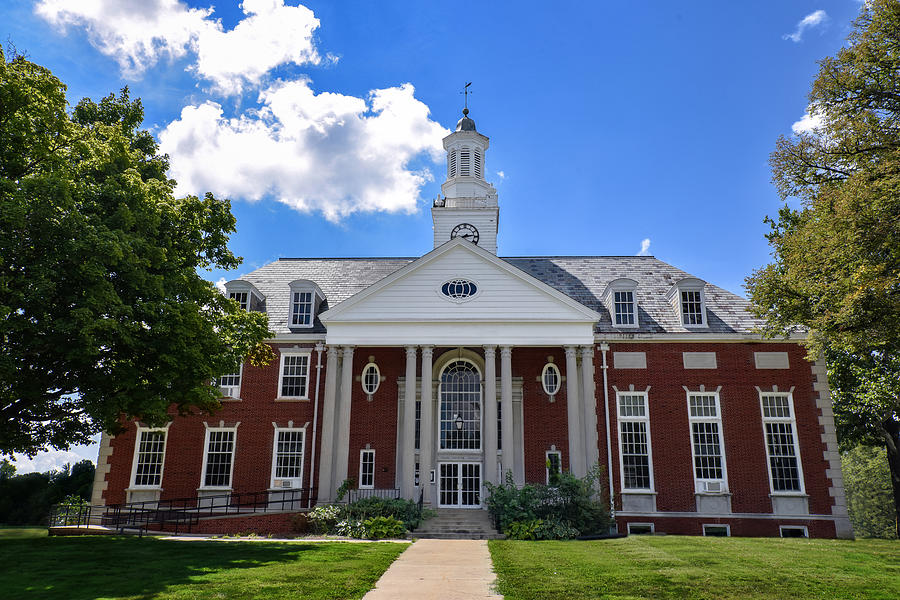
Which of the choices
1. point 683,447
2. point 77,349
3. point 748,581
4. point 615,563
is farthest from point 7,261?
point 683,447

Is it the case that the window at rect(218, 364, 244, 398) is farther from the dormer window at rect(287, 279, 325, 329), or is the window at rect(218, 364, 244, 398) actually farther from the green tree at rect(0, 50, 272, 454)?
the green tree at rect(0, 50, 272, 454)

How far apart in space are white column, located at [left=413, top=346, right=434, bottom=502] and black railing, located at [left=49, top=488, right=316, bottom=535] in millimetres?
4944

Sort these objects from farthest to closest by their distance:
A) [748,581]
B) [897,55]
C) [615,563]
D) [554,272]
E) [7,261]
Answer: [554,272] < [897,55] < [7,261] < [615,563] < [748,581]

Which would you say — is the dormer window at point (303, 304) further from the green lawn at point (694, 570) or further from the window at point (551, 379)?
the green lawn at point (694, 570)

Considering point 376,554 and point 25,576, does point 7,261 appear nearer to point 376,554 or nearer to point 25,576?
point 25,576

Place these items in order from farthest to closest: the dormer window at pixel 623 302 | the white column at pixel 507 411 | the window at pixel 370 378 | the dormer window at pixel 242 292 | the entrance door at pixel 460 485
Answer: the dormer window at pixel 242 292, the dormer window at pixel 623 302, the window at pixel 370 378, the entrance door at pixel 460 485, the white column at pixel 507 411

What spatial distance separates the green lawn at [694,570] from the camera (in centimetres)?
1081

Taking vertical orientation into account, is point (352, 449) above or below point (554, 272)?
below

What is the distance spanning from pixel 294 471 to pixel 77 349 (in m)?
13.3

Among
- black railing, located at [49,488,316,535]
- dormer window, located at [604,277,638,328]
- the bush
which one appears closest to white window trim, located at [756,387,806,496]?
dormer window, located at [604,277,638,328]

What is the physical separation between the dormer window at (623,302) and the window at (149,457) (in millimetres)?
19946

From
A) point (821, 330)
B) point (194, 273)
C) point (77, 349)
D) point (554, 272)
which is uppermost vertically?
point (554, 272)

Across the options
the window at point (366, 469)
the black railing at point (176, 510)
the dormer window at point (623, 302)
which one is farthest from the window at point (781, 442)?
the black railing at point (176, 510)

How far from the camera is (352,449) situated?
86.9ft
